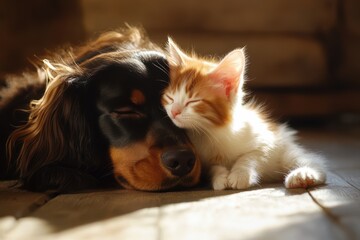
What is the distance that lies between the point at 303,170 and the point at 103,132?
0.65 metres

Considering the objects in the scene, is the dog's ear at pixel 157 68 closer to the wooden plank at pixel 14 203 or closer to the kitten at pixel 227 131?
the kitten at pixel 227 131

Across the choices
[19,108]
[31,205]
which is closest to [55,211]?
[31,205]

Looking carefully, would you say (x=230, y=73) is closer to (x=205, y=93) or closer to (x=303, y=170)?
(x=205, y=93)

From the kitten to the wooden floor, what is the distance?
73mm

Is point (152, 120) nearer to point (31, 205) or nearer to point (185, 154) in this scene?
point (185, 154)

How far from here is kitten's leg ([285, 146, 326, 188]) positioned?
1.45 meters

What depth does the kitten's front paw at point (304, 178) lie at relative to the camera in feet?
4.73

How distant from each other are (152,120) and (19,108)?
0.59 m

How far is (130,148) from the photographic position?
1474mm

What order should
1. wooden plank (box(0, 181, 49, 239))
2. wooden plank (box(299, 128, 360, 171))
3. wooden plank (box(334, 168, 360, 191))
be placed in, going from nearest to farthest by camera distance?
wooden plank (box(0, 181, 49, 239))
wooden plank (box(334, 168, 360, 191))
wooden plank (box(299, 128, 360, 171))

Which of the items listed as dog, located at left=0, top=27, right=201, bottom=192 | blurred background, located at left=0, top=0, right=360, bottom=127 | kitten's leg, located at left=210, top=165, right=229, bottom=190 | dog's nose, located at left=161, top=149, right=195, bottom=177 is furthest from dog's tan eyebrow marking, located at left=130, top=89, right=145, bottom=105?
blurred background, located at left=0, top=0, right=360, bottom=127

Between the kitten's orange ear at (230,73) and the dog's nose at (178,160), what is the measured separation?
0.95 ft

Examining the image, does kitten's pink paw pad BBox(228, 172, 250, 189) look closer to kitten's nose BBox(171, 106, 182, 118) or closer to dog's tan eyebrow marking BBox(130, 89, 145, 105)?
kitten's nose BBox(171, 106, 182, 118)

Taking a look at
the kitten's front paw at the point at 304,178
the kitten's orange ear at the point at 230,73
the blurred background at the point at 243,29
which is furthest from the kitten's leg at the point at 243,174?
the blurred background at the point at 243,29
